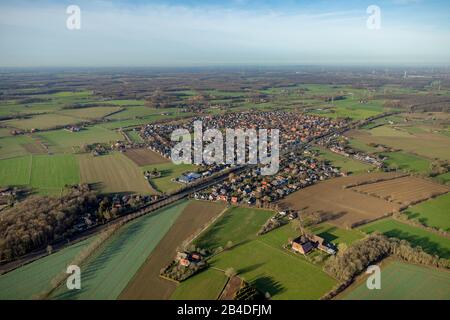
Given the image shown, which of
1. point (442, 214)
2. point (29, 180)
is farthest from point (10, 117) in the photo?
point (442, 214)

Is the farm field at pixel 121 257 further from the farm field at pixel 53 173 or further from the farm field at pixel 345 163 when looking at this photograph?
the farm field at pixel 345 163

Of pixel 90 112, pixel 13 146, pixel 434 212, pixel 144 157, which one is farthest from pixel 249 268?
pixel 90 112

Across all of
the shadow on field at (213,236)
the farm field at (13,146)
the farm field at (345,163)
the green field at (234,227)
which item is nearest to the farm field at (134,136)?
the farm field at (13,146)

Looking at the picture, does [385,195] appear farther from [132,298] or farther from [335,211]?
[132,298]

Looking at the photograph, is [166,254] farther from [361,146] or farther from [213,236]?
[361,146]

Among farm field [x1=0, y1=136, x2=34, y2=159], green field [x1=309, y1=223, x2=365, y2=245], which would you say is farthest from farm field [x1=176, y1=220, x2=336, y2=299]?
farm field [x1=0, y1=136, x2=34, y2=159]
